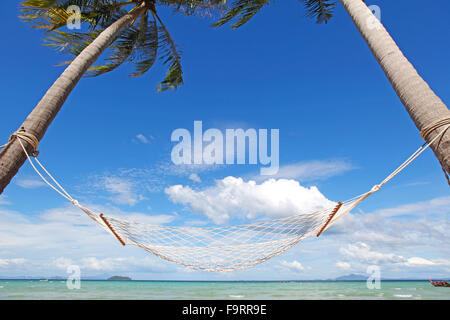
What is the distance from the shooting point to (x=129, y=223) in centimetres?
Answer: 238

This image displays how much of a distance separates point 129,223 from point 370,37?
2378mm

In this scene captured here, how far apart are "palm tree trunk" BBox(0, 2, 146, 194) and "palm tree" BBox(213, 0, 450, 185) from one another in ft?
7.35

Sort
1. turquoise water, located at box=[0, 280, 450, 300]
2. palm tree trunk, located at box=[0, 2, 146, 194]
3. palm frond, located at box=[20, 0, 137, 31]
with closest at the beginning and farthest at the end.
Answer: palm tree trunk, located at box=[0, 2, 146, 194]
palm frond, located at box=[20, 0, 137, 31]
turquoise water, located at box=[0, 280, 450, 300]

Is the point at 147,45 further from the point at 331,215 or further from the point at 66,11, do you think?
the point at 331,215

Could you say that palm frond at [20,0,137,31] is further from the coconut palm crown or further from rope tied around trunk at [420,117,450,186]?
rope tied around trunk at [420,117,450,186]

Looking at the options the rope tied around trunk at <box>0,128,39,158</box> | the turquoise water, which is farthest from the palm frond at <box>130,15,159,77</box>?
the turquoise water

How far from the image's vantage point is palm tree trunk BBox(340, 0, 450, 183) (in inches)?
55.9

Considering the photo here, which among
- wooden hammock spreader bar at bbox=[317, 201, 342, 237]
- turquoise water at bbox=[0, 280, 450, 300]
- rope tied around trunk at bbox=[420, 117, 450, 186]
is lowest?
turquoise water at bbox=[0, 280, 450, 300]

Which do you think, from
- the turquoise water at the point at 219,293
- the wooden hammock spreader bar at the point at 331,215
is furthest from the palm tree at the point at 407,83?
the turquoise water at the point at 219,293

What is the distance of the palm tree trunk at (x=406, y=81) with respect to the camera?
1.42 metres

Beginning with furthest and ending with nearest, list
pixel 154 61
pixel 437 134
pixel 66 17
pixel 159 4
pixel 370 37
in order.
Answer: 1. pixel 154 61
2. pixel 159 4
3. pixel 66 17
4. pixel 370 37
5. pixel 437 134

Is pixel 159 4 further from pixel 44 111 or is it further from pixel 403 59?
pixel 403 59
